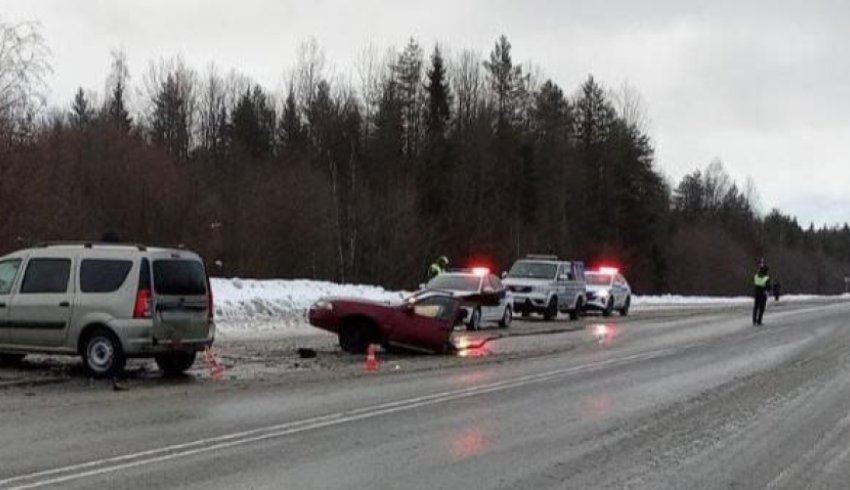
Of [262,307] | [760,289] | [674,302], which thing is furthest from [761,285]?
[674,302]

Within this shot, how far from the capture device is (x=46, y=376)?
14.4 m

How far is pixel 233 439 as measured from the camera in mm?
9508

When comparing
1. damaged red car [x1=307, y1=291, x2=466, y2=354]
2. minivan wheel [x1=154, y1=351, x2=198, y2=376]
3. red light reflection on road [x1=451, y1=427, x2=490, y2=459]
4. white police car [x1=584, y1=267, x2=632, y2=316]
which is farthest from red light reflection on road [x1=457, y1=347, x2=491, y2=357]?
white police car [x1=584, y1=267, x2=632, y2=316]

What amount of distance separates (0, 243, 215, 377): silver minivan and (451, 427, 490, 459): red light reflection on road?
5818 mm

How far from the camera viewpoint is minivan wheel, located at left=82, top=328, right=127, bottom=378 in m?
14.1

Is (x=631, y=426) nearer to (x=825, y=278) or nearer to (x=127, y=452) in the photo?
(x=127, y=452)

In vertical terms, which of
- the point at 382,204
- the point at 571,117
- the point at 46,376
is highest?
the point at 571,117

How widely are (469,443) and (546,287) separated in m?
23.9

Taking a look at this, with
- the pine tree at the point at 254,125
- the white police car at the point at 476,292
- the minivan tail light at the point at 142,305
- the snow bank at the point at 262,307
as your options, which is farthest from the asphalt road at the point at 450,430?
the pine tree at the point at 254,125

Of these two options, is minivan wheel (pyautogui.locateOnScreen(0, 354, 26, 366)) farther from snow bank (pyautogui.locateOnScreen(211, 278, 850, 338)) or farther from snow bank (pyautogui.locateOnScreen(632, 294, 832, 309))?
snow bank (pyautogui.locateOnScreen(632, 294, 832, 309))

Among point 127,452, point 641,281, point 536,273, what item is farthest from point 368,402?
point 641,281

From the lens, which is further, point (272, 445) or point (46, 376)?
point (46, 376)

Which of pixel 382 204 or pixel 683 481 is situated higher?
pixel 382 204

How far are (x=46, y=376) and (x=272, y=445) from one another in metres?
6.59
